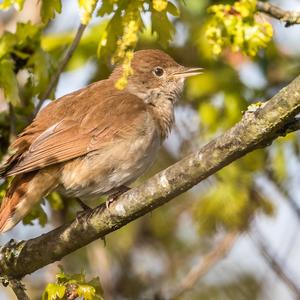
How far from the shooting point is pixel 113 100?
18.3ft

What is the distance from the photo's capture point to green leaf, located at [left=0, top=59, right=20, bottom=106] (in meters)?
4.81

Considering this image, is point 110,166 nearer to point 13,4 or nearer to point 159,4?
point 13,4

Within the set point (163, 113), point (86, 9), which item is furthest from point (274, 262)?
point (86, 9)

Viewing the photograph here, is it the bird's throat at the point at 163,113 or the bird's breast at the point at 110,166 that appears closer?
the bird's breast at the point at 110,166

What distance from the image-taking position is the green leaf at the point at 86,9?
376 cm

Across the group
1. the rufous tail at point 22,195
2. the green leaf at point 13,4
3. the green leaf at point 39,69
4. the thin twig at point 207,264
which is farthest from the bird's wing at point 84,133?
the thin twig at point 207,264

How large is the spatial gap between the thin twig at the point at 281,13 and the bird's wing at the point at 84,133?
122 centimetres

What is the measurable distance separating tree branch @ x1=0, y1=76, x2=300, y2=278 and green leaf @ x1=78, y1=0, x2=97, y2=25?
29.7 inches

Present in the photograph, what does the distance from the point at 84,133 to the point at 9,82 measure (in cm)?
65

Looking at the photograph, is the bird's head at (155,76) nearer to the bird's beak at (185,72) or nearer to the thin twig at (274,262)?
the bird's beak at (185,72)

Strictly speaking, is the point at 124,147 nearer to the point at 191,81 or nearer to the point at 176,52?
the point at 191,81

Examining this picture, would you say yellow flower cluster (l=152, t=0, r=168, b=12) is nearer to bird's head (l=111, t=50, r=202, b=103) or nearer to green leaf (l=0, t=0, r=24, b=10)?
green leaf (l=0, t=0, r=24, b=10)

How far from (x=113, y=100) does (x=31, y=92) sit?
1.68 ft

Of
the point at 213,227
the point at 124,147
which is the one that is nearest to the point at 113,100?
the point at 124,147
